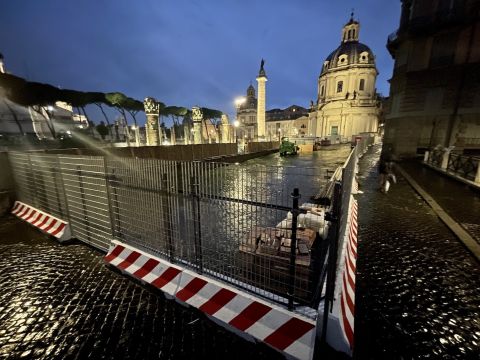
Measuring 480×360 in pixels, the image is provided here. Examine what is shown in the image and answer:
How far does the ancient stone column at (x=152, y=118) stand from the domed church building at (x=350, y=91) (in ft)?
167

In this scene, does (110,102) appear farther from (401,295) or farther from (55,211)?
(401,295)

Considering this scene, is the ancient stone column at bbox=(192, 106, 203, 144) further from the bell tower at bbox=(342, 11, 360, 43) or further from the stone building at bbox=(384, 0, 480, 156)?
the bell tower at bbox=(342, 11, 360, 43)

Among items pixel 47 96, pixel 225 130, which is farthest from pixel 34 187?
pixel 47 96

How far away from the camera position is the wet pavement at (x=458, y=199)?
619 cm

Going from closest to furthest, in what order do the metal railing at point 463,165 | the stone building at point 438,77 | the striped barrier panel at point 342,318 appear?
the striped barrier panel at point 342,318
the metal railing at point 463,165
the stone building at point 438,77

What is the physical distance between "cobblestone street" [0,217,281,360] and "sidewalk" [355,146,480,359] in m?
1.46

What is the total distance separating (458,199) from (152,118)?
19813 mm

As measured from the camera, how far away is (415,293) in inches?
137

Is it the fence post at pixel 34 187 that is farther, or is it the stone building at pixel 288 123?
the stone building at pixel 288 123

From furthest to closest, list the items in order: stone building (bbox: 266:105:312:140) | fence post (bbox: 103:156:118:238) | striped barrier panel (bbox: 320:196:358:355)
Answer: stone building (bbox: 266:105:312:140) → fence post (bbox: 103:156:118:238) → striped barrier panel (bbox: 320:196:358:355)

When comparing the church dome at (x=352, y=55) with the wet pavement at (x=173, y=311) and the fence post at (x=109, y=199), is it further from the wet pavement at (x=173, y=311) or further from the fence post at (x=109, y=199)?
the fence post at (x=109, y=199)

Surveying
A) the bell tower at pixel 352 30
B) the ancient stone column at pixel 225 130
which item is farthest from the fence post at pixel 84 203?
the bell tower at pixel 352 30

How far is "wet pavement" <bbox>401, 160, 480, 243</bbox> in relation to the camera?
6188 mm

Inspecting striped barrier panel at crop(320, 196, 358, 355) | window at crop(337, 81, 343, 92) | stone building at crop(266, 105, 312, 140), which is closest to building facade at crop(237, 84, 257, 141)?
stone building at crop(266, 105, 312, 140)
